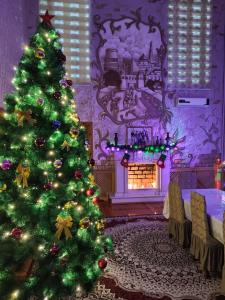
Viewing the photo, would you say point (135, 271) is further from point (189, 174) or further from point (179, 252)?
point (189, 174)

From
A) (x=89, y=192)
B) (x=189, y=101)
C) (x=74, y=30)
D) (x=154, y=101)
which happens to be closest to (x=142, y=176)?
(x=154, y=101)

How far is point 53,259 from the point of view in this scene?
9.90 feet

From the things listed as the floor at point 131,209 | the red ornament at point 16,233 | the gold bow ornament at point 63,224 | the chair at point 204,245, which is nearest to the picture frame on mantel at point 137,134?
the floor at point 131,209

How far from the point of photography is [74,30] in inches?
301

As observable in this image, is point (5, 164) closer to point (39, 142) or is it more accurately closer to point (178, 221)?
point (39, 142)

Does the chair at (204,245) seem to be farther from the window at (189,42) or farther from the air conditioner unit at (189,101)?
the window at (189,42)

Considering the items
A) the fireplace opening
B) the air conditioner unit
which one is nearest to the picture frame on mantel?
the fireplace opening

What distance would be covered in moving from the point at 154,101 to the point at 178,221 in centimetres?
394

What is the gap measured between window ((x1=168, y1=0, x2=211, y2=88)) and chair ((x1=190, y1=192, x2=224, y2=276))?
472 centimetres

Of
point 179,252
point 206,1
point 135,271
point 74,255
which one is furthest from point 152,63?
point 74,255

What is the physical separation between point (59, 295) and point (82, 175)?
1173 mm

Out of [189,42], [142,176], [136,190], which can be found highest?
[189,42]

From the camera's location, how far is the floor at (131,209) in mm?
6898

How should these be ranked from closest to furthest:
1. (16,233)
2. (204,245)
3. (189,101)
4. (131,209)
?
(16,233), (204,245), (131,209), (189,101)
